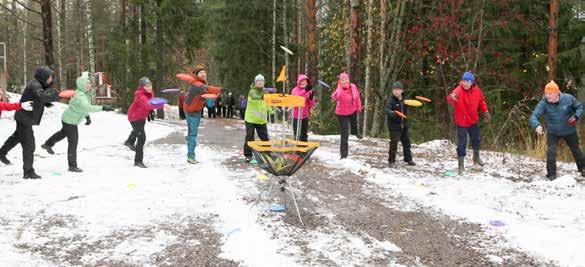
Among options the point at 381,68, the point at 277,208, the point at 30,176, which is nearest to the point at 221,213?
the point at 277,208

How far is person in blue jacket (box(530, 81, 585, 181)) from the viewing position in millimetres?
8227

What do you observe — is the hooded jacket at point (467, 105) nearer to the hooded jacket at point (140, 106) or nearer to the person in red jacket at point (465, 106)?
the person in red jacket at point (465, 106)

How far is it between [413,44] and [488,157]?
664 centimetres

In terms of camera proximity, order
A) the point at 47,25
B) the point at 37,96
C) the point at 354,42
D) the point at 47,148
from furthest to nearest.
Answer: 1. the point at 47,25
2. the point at 354,42
3. the point at 47,148
4. the point at 37,96

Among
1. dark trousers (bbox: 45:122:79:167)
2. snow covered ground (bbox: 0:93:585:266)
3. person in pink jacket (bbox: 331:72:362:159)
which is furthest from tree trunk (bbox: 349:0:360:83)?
dark trousers (bbox: 45:122:79:167)

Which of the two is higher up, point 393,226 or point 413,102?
point 413,102

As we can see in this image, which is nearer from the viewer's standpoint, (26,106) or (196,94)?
(26,106)

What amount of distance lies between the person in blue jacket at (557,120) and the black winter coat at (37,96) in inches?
306

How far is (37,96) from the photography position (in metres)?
7.95

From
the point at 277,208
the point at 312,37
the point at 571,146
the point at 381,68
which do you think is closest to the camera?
the point at 277,208

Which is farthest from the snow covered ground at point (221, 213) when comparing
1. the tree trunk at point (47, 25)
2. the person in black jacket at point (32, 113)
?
the tree trunk at point (47, 25)

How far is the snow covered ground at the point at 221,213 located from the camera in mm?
4590

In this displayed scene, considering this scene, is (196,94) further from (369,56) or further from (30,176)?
(369,56)

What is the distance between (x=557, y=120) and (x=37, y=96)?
27.5 feet
